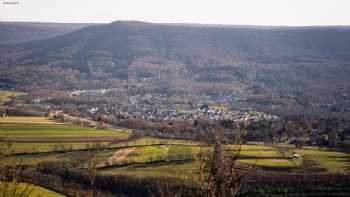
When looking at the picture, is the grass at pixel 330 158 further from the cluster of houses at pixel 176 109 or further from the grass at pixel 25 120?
the grass at pixel 25 120

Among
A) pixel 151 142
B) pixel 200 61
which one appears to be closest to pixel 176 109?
pixel 151 142

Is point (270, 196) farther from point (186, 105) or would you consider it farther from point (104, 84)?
point (104, 84)

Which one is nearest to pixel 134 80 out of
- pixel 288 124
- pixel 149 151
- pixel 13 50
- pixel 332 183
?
pixel 13 50

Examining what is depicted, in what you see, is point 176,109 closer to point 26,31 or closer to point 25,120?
point 25,120

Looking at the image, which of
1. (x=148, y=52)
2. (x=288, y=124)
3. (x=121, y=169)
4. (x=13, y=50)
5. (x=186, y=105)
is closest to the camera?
(x=121, y=169)

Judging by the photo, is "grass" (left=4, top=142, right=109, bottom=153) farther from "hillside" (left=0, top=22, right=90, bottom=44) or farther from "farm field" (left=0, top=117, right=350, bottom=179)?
"hillside" (left=0, top=22, right=90, bottom=44)

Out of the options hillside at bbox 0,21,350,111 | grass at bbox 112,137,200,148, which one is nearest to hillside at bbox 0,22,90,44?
hillside at bbox 0,21,350,111
